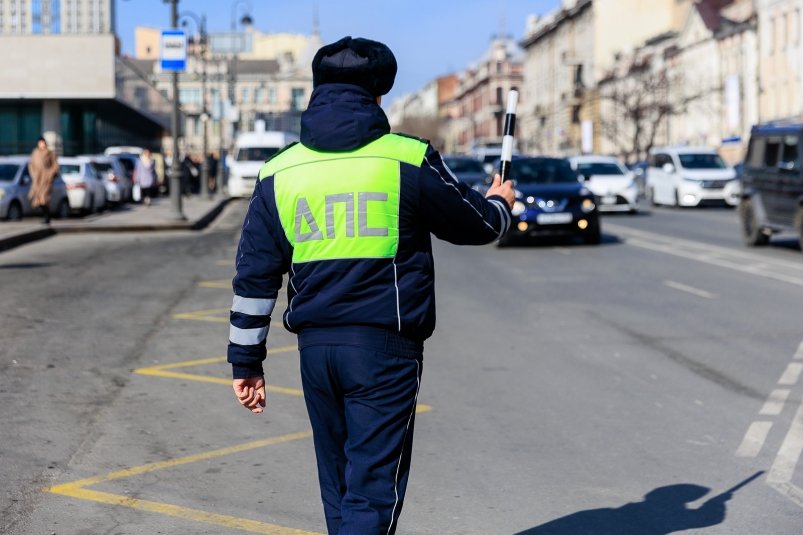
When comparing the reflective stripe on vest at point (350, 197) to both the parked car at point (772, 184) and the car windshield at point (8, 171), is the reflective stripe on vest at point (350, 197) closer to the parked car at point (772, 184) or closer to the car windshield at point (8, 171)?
the parked car at point (772, 184)

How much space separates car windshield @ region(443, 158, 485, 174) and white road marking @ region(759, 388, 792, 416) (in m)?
28.4

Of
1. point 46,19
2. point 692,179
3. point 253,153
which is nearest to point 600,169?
point 692,179

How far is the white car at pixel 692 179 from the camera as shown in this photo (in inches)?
1583

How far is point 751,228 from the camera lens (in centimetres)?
2317

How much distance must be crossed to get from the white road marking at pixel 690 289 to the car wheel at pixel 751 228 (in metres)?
6.51

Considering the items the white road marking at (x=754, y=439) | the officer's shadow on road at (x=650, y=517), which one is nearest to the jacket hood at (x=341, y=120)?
the officer's shadow on road at (x=650, y=517)

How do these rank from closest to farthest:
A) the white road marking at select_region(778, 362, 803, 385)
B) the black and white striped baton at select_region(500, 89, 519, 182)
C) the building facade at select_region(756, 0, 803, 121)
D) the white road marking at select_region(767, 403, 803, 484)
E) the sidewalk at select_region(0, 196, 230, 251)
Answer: the black and white striped baton at select_region(500, 89, 519, 182) < the white road marking at select_region(767, 403, 803, 484) < the white road marking at select_region(778, 362, 803, 385) < the sidewalk at select_region(0, 196, 230, 251) < the building facade at select_region(756, 0, 803, 121)

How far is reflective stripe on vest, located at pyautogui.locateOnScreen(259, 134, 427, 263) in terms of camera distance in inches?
155

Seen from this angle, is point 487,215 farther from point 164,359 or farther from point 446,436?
point 164,359

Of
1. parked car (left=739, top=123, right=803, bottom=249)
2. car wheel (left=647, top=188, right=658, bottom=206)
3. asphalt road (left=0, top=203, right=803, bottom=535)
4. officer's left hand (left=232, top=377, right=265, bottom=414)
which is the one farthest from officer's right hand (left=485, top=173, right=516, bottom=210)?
car wheel (left=647, top=188, right=658, bottom=206)

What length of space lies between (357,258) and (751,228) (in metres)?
20.1

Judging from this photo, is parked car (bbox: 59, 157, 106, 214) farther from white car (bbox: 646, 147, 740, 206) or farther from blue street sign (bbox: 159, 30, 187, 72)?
white car (bbox: 646, 147, 740, 206)

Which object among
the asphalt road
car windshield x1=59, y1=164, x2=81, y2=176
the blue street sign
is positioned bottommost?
the asphalt road

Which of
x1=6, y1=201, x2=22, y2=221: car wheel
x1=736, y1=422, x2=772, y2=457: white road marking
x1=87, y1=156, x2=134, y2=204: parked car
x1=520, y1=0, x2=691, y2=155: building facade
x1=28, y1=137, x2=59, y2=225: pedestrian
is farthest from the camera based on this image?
x1=520, y1=0, x2=691, y2=155: building facade
